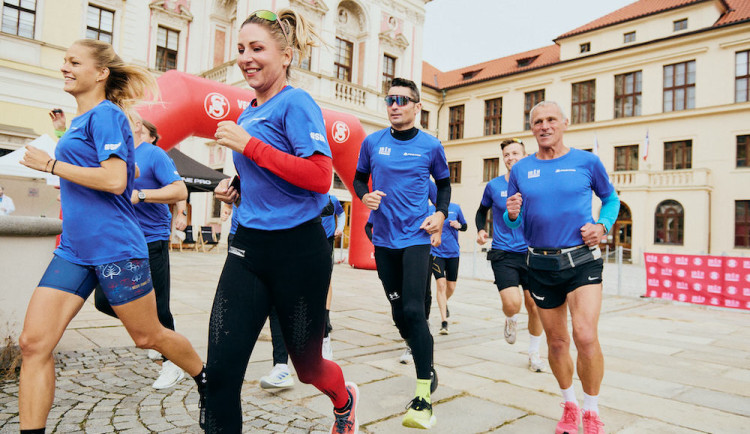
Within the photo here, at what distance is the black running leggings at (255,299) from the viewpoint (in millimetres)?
1905

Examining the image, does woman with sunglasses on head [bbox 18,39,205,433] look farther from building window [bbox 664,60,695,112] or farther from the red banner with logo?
building window [bbox 664,60,695,112]

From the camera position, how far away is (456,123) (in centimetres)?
3791

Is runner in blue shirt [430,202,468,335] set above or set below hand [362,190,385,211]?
below

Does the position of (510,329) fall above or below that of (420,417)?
above

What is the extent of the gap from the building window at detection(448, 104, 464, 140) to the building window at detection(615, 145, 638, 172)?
1148 cm

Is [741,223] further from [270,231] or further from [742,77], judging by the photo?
[270,231]

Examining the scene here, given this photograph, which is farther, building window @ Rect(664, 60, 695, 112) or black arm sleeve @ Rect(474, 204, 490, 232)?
building window @ Rect(664, 60, 695, 112)

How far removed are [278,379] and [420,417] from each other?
1.20m

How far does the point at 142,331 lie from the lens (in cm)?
240

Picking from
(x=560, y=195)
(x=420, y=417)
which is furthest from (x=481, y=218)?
(x=420, y=417)

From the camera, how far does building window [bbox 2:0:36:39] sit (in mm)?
16078

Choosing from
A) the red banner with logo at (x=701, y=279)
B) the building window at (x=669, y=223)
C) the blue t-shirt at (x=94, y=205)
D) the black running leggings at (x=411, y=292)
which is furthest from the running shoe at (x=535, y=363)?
the building window at (x=669, y=223)

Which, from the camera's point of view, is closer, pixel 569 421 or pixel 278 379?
pixel 569 421

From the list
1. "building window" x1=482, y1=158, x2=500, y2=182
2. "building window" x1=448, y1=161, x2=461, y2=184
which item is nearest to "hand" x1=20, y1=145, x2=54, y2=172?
"building window" x1=482, y1=158, x2=500, y2=182
